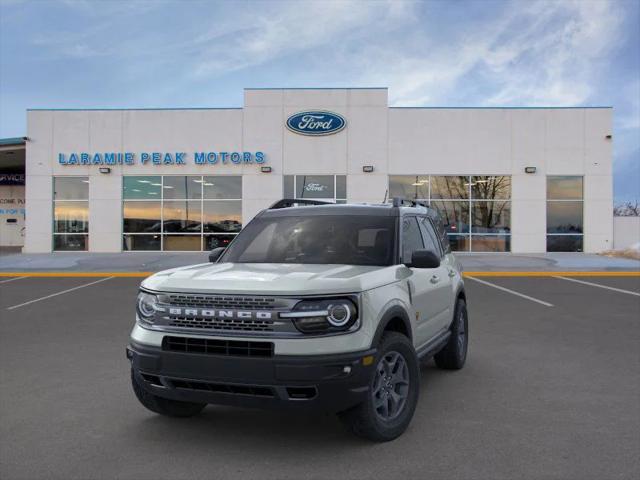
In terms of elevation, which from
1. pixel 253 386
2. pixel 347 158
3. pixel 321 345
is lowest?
pixel 253 386

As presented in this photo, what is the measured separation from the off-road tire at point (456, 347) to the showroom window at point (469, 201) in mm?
17825

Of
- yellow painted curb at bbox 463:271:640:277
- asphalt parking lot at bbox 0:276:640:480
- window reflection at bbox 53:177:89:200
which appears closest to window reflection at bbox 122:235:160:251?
window reflection at bbox 53:177:89:200

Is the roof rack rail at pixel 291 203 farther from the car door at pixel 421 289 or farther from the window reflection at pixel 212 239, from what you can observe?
the window reflection at pixel 212 239

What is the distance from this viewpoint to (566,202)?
23797 millimetres

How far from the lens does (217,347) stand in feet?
12.0

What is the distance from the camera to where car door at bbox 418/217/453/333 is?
5.30 metres

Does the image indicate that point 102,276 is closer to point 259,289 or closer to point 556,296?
point 556,296

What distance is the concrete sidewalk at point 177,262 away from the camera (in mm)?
17922

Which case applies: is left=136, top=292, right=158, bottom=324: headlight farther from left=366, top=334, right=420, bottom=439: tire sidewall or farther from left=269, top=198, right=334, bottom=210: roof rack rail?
left=269, top=198, right=334, bottom=210: roof rack rail

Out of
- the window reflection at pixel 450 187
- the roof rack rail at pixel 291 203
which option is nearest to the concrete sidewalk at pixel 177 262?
the window reflection at pixel 450 187

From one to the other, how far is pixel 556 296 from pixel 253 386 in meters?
10.1

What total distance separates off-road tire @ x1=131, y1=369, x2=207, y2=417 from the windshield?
1.28m

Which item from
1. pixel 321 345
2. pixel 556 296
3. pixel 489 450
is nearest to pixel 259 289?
pixel 321 345

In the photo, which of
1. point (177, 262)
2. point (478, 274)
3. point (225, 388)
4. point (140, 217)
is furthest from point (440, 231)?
point (140, 217)
